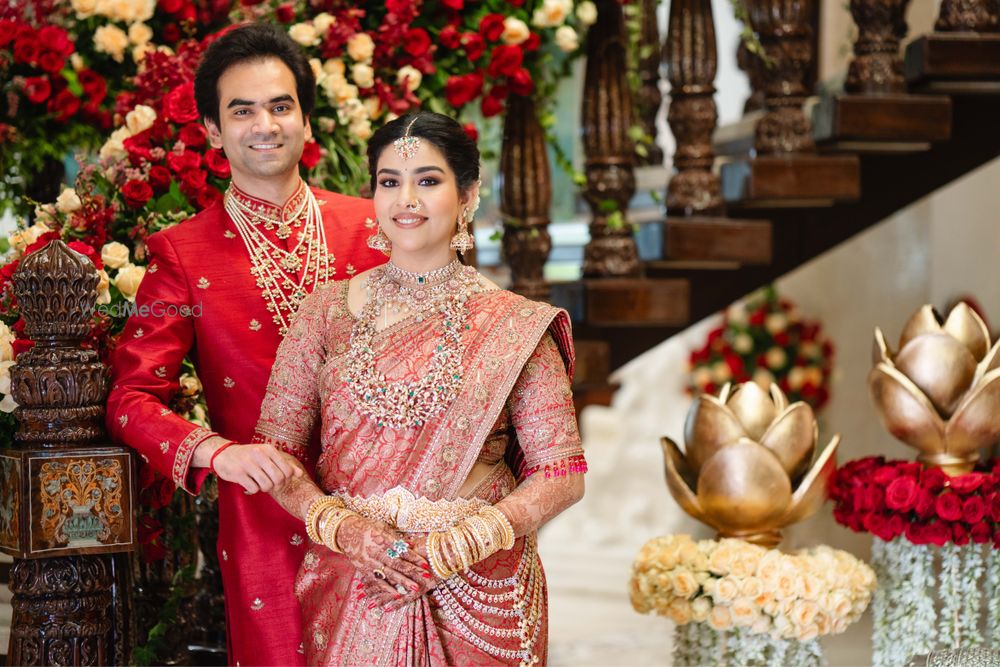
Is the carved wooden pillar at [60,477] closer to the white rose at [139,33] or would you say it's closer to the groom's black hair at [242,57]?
the groom's black hair at [242,57]

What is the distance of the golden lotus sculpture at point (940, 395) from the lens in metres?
2.98

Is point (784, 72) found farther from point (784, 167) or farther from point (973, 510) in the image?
point (973, 510)

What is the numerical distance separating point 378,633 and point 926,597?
1.43 meters

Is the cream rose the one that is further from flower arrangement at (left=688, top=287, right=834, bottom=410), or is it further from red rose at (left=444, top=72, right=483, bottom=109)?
flower arrangement at (left=688, top=287, right=834, bottom=410)

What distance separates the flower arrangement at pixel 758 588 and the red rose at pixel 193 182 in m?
1.29

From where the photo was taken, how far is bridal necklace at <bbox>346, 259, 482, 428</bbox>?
7.14ft

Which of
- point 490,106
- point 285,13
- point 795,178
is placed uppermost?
point 285,13

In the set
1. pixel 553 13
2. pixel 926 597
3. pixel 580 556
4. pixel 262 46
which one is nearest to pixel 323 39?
pixel 553 13

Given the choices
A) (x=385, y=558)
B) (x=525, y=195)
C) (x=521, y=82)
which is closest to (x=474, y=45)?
(x=521, y=82)

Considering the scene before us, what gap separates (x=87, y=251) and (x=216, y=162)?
0.41m

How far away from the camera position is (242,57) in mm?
2518

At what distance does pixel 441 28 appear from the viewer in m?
3.57

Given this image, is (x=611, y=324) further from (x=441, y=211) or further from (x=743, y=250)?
(x=441, y=211)

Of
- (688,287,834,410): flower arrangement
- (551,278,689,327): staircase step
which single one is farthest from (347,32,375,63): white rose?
(688,287,834,410): flower arrangement
